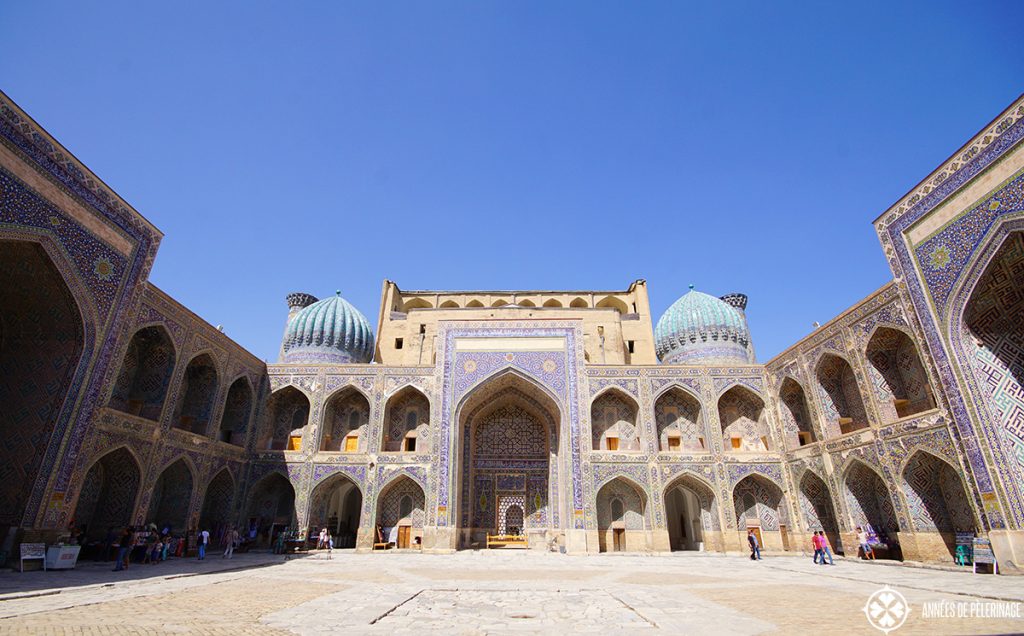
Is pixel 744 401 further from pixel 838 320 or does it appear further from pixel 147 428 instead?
pixel 147 428

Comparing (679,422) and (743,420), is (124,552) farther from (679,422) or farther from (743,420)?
(743,420)

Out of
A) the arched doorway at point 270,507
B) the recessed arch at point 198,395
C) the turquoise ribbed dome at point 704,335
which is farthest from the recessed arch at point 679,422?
the recessed arch at point 198,395

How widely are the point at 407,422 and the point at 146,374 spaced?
317 inches

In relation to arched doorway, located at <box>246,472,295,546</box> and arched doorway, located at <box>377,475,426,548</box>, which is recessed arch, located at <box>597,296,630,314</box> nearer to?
arched doorway, located at <box>377,475,426,548</box>

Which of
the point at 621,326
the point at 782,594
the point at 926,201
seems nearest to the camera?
the point at 782,594

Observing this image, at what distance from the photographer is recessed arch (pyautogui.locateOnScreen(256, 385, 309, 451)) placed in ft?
58.5

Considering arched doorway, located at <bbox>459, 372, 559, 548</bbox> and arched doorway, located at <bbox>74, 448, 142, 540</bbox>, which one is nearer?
arched doorway, located at <bbox>74, 448, 142, 540</bbox>

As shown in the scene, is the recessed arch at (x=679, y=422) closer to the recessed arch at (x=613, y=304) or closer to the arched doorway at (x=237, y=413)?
the recessed arch at (x=613, y=304)

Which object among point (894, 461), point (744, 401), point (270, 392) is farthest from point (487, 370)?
point (894, 461)

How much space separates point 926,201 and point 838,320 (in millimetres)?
3905

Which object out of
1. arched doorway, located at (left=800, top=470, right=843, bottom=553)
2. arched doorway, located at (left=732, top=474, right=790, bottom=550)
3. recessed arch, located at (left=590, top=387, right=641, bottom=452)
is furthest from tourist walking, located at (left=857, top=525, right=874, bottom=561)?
recessed arch, located at (left=590, top=387, right=641, bottom=452)

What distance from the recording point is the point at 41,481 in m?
9.73

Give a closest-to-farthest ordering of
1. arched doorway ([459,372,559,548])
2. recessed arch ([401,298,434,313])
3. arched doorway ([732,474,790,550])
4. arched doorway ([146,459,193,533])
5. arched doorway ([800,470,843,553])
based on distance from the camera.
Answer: arched doorway ([146,459,193,533])
arched doorway ([800,470,843,553])
arched doorway ([732,474,790,550])
arched doorway ([459,372,559,548])
recessed arch ([401,298,434,313])

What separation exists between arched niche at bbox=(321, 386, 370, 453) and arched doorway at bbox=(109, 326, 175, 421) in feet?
17.4
